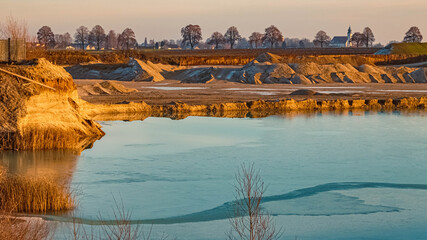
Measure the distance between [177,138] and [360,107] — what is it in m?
11.3

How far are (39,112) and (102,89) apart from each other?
14.2m

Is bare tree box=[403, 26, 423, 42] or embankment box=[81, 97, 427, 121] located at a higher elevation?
bare tree box=[403, 26, 423, 42]

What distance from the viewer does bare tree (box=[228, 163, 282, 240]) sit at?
6.62 meters

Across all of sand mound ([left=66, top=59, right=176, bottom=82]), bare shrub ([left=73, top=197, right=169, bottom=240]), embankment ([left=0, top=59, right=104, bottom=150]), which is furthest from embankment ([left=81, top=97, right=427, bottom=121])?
sand mound ([left=66, top=59, right=176, bottom=82])

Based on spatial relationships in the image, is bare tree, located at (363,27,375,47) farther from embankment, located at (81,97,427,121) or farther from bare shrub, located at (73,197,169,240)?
bare shrub, located at (73,197,169,240)

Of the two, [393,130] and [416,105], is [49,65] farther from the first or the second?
[416,105]

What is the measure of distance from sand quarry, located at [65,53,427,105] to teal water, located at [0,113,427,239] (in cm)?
934

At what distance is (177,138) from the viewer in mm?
17375

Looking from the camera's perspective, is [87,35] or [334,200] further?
[87,35]

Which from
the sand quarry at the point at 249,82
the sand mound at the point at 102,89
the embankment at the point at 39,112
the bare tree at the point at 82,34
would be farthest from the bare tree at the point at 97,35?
the embankment at the point at 39,112

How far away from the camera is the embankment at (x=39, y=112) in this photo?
14766mm

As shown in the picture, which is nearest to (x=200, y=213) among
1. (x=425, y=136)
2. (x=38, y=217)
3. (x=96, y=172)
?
(x=38, y=217)

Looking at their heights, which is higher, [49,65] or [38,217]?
[49,65]

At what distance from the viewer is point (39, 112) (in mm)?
15328
